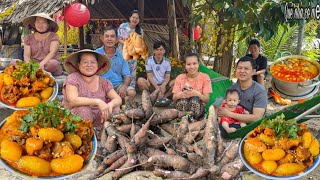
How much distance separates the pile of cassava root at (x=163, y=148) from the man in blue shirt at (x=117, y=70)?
95 centimetres

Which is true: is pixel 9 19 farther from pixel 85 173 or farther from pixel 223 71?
pixel 85 173

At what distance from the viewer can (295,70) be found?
4570 mm

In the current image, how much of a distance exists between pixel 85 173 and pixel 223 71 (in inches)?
141

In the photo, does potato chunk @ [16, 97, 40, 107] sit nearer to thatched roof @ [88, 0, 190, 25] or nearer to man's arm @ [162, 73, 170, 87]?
man's arm @ [162, 73, 170, 87]

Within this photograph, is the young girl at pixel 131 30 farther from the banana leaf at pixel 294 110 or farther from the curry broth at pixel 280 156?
the curry broth at pixel 280 156

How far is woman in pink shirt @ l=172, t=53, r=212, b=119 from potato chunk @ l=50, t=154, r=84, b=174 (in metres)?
2.30

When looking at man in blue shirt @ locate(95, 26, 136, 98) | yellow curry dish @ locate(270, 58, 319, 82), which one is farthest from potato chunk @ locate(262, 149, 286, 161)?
yellow curry dish @ locate(270, 58, 319, 82)

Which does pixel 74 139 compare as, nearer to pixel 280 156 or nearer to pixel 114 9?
pixel 280 156

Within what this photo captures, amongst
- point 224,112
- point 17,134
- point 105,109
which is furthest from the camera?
point 224,112

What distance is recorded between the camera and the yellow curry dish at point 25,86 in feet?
9.16

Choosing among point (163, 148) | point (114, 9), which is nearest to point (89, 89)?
point (163, 148)

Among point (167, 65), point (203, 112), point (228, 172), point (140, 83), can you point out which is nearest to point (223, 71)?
point (167, 65)

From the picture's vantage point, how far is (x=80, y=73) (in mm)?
3570

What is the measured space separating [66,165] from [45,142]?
0.20 meters
